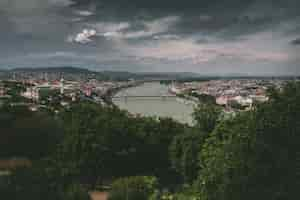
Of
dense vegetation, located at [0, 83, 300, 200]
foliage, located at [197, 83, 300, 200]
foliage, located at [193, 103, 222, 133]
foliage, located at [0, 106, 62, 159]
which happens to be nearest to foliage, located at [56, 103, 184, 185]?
dense vegetation, located at [0, 83, 300, 200]

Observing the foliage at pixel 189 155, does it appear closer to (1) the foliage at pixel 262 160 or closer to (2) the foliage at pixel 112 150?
(2) the foliage at pixel 112 150

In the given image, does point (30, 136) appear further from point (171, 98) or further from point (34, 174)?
point (171, 98)

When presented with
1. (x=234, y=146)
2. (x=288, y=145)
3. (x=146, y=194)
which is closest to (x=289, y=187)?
(x=288, y=145)

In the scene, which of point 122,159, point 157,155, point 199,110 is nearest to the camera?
point 199,110

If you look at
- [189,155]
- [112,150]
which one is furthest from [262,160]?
[112,150]

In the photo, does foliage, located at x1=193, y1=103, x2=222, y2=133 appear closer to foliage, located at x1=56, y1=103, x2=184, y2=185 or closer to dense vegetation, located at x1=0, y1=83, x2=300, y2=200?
dense vegetation, located at x1=0, y1=83, x2=300, y2=200

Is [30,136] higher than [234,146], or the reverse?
[30,136]

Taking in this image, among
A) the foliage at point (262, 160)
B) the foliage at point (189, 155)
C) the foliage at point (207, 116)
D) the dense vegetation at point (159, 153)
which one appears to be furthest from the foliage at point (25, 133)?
the foliage at point (207, 116)

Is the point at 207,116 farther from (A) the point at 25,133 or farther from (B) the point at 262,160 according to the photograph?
(A) the point at 25,133
